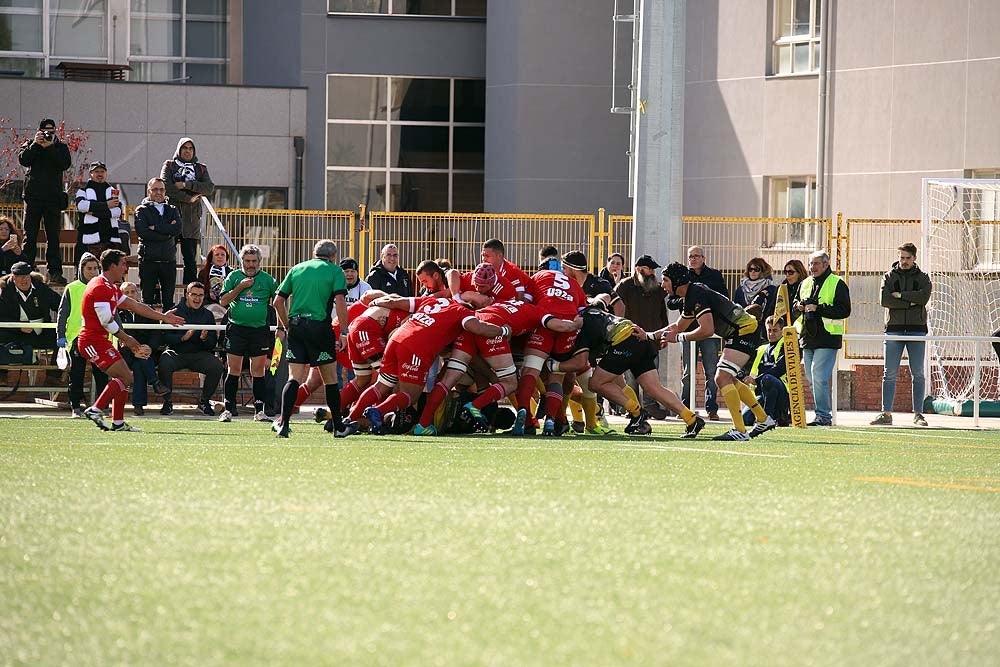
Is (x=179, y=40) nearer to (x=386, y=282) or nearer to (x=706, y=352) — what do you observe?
(x=386, y=282)

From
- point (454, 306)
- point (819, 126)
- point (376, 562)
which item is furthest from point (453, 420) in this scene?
point (819, 126)

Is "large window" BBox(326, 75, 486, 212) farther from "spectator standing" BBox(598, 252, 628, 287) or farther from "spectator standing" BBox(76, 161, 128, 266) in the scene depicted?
"spectator standing" BBox(598, 252, 628, 287)

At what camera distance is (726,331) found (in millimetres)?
14117

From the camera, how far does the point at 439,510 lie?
7.77 meters

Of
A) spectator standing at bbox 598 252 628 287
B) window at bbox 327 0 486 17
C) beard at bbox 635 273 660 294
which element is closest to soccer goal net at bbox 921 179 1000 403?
beard at bbox 635 273 660 294

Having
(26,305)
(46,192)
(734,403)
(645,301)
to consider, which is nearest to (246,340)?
(26,305)

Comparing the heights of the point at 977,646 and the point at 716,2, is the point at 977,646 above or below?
below

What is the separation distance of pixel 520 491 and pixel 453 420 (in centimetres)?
551

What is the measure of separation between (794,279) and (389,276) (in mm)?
4729

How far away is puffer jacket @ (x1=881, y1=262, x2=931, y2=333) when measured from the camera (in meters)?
17.8

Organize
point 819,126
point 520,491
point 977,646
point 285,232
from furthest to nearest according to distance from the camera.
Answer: point 819,126 < point 285,232 < point 520,491 < point 977,646

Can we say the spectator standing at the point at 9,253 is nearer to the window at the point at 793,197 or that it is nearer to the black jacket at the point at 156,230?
the black jacket at the point at 156,230

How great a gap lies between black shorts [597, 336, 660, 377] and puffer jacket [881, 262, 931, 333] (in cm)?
465

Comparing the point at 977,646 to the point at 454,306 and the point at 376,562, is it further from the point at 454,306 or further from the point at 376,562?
the point at 454,306
